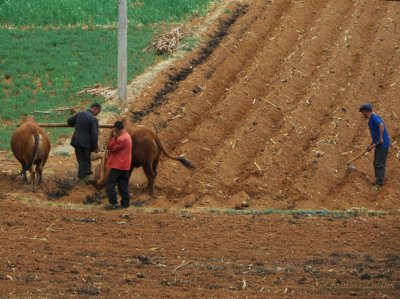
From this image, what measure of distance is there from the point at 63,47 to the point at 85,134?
10020mm

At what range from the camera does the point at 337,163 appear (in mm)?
22406

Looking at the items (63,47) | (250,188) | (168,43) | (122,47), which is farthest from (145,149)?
(63,47)

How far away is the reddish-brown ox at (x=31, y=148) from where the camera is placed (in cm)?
2092

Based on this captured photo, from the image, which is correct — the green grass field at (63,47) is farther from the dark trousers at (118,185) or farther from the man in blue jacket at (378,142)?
the man in blue jacket at (378,142)

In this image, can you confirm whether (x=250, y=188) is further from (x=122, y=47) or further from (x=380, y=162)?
(x=122, y=47)

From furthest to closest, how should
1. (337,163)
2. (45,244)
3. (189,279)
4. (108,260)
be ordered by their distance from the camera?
(337,163) → (45,244) → (108,260) → (189,279)

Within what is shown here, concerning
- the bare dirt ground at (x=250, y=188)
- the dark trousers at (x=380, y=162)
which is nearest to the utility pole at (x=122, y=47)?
the bare dirt ground at (x=250, y=188)

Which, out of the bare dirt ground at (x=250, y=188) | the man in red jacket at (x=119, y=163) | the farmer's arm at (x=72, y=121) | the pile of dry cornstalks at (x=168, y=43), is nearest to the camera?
the bare dirt ground at (x=250, y=188)

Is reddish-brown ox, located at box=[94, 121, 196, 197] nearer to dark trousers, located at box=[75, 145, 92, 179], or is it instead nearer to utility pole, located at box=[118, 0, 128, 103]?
dark trousers, located at box=[75, 145, 92, 179]

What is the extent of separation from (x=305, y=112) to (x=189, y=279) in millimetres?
10752

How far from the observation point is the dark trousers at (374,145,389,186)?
21.1m

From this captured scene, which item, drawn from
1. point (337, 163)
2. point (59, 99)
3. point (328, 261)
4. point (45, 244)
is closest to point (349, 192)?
point (337, 163)

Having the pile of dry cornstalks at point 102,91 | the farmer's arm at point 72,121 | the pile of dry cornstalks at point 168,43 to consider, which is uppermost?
the pile of dry cornstalks at point 168,43

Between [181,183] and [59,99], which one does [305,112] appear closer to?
[181,183]
